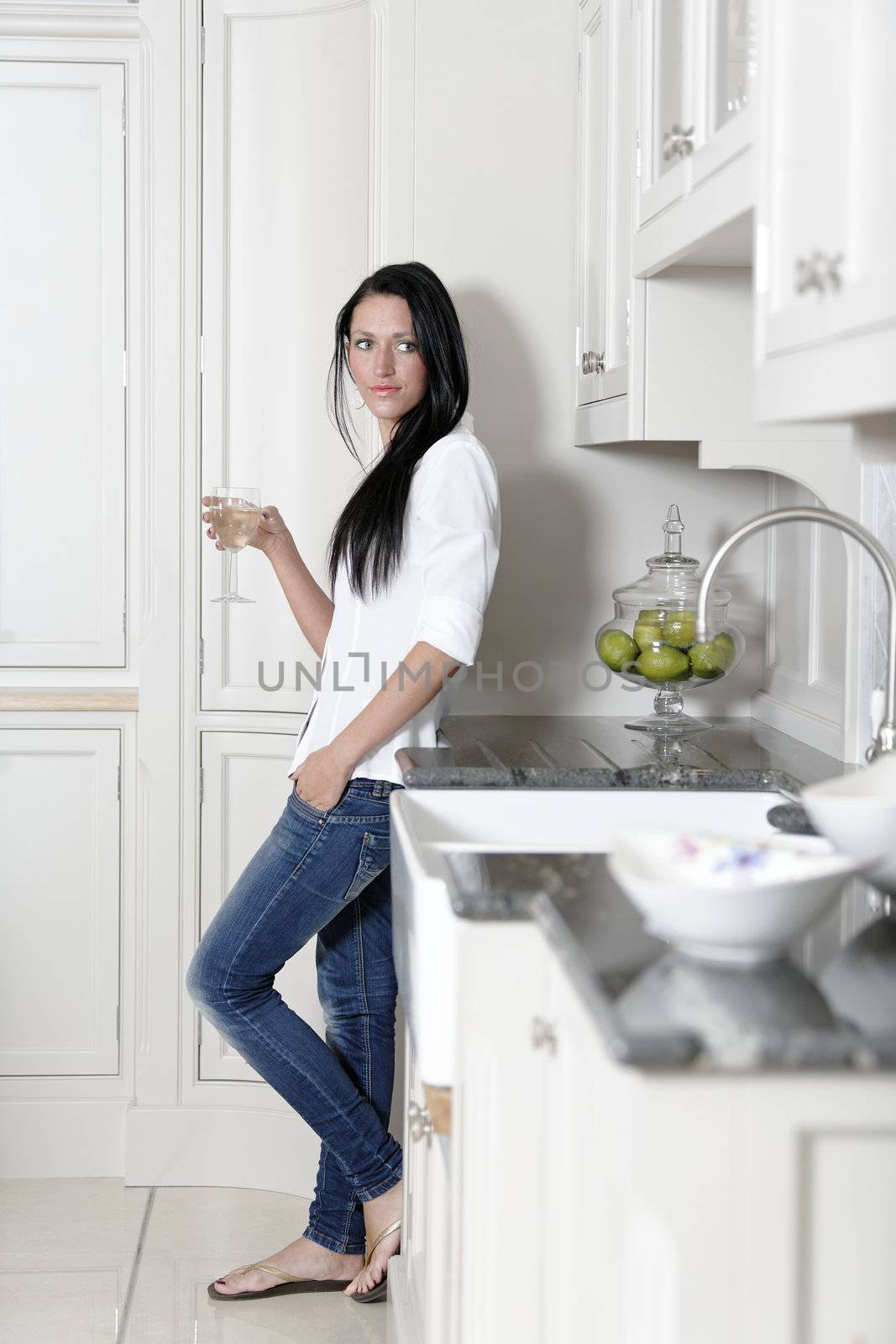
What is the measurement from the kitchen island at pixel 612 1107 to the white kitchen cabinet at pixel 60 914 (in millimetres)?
1187

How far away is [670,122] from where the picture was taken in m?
1.79

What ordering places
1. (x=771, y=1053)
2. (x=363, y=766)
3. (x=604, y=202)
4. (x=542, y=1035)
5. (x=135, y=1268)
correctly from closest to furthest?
(x=771, y=1053) < (x=542, y=1035) < (x=363, y=766) < (x=604, y=202) < (x=135, y=1268)

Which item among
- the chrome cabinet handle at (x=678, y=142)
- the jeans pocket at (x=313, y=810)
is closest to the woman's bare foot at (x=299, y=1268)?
the jeans pocket at (x=313, y=810)

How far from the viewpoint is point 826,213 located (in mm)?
1152

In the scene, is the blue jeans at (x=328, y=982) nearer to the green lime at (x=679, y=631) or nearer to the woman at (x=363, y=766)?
the woman at (x=363, y=766)

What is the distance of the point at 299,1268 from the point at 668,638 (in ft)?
4.06

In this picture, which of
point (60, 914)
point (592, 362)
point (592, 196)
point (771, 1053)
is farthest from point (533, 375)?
point (771, 1053)

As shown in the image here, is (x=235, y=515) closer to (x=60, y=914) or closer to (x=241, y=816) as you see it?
(x=241, y=816)

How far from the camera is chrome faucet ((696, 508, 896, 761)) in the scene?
131cm

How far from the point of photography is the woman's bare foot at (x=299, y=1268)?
2.34 m

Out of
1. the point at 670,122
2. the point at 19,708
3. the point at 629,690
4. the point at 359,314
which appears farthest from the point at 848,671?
the point at 19,708

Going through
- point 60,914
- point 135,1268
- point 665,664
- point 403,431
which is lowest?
point 135,1268

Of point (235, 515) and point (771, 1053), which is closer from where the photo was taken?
point (771, 1053)

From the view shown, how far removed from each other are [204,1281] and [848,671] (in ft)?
4.94
